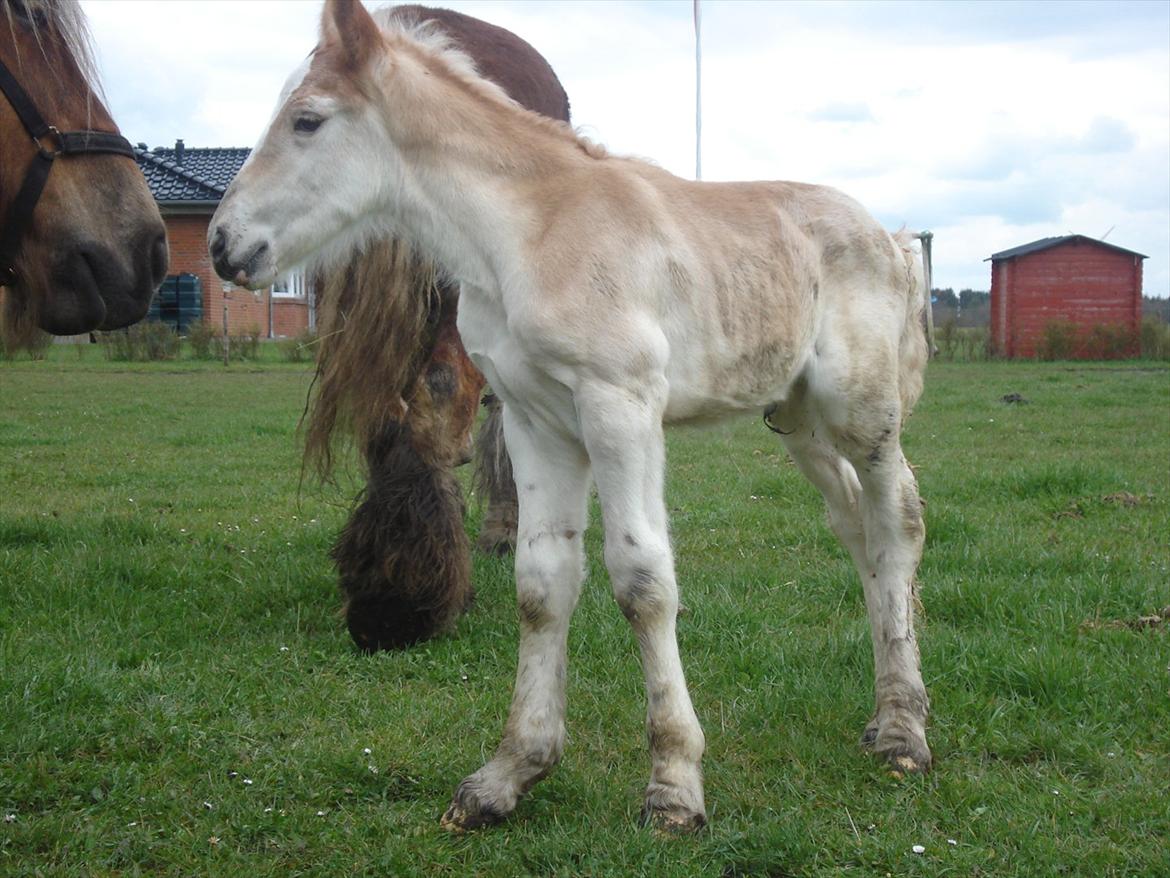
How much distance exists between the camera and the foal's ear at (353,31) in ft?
10.8

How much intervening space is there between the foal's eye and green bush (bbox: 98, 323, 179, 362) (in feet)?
72.7

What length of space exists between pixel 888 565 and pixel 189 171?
1305 inches

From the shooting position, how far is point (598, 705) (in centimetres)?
404

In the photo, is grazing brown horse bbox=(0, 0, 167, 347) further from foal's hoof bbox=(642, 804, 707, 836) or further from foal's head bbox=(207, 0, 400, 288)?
foal's hoof bbox=(642, 804, 707, 836)

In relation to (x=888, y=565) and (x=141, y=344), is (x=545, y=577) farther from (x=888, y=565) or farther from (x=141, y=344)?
(x=141, y=344)

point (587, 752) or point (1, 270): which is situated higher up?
point (1, 270)

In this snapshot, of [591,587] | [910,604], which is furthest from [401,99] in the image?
[591,587]

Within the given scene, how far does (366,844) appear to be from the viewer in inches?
121

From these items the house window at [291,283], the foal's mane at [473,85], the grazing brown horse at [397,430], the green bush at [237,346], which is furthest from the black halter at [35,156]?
the green bush at [237,346]

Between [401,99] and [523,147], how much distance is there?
37 cm

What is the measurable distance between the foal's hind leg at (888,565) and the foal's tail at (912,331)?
0.82ft

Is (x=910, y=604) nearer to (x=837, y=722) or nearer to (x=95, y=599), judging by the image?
(x=837, y=722)

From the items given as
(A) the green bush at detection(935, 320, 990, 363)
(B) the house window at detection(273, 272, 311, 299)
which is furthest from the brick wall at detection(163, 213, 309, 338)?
(B) the house window at detection(273, 272, 311, 299)

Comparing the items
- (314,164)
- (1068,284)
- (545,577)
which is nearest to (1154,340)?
(1068,284)
